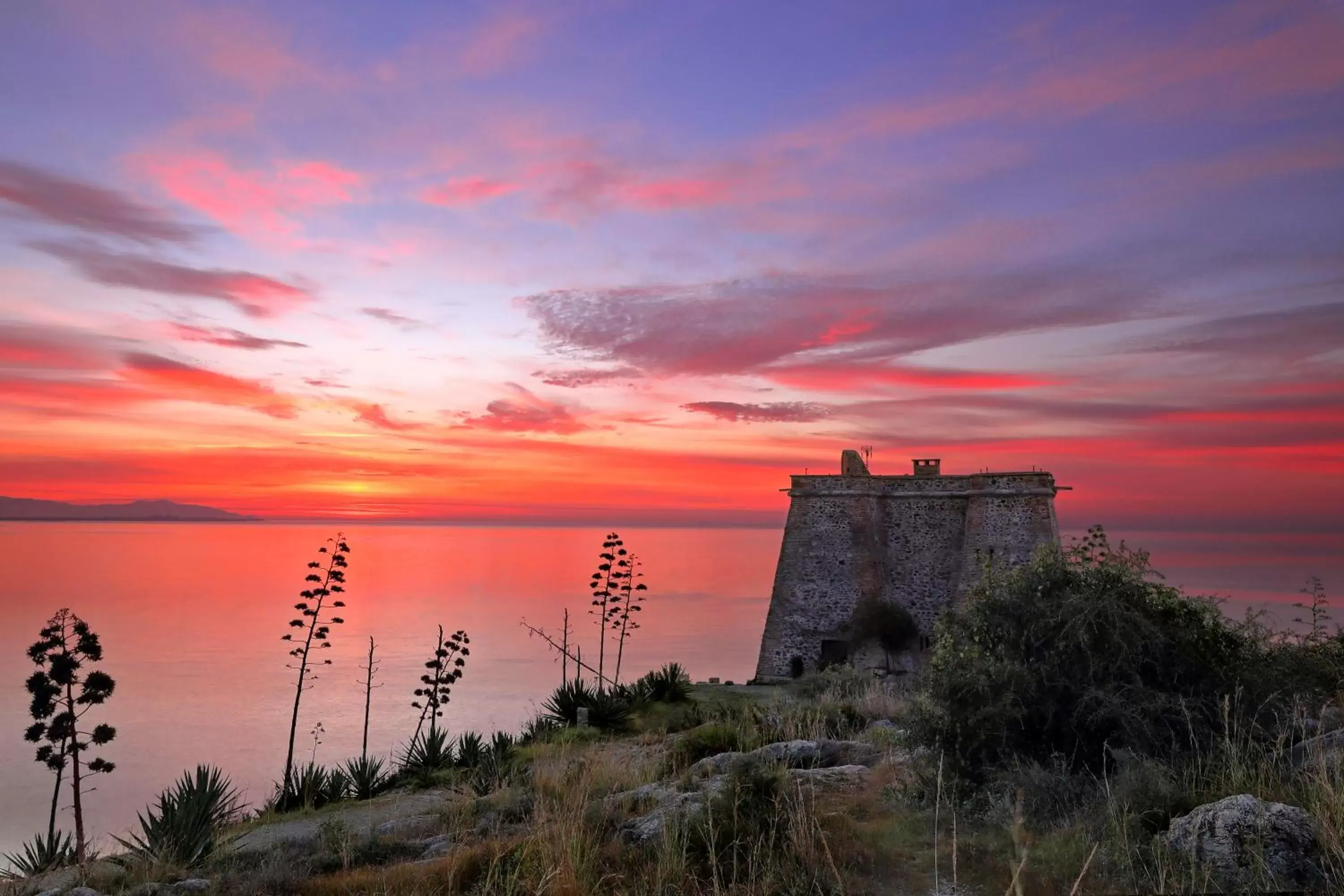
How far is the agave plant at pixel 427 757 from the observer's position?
46.3 ft

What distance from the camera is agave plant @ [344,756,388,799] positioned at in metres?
13.1

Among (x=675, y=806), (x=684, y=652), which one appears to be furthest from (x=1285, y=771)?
(x=684, y=652)

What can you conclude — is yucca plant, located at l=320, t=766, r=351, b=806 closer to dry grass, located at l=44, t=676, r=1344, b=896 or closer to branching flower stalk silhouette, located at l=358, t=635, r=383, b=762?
branching flower stalk silhouette, located at l=358, t=635, r=383, b=762

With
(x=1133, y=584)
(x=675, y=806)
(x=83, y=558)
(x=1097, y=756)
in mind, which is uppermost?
(x=1133, y=584)

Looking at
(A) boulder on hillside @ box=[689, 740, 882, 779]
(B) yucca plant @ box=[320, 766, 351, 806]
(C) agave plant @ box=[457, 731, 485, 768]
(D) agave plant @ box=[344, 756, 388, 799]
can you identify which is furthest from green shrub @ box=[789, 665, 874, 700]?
(B) yucca plant @ box=[320, 766, 351, 806]

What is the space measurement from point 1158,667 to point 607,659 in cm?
7103

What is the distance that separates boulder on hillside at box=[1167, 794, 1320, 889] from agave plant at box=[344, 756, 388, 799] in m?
11.6

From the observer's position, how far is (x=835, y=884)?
17.1 feet

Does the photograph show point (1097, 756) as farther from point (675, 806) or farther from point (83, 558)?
point (83, 558)

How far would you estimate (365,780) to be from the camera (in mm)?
13250

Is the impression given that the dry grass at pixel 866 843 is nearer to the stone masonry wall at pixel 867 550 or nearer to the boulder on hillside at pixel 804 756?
the boulder on hillside at pixel 804 756

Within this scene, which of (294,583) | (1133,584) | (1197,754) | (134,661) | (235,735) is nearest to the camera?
(1197,754)

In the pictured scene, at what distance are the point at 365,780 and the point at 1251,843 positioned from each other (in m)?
12.6

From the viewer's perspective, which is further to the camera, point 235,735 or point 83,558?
point 83,558
